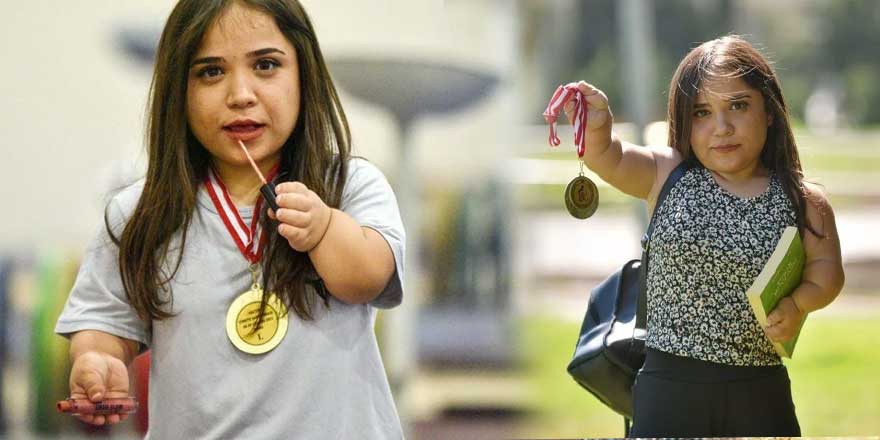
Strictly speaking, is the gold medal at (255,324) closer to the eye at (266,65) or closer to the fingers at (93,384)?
the fingers at (93,384)

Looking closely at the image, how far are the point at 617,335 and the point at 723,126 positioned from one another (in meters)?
0.33

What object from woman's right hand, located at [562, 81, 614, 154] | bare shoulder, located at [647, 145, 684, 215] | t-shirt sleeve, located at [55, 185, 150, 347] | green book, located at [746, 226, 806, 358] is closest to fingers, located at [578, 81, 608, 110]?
woman's right hand, located at [562, 81, 614, 154]

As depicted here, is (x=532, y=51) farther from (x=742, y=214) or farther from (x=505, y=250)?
(x=742, y=214)

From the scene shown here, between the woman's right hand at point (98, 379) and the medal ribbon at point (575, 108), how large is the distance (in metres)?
0.68

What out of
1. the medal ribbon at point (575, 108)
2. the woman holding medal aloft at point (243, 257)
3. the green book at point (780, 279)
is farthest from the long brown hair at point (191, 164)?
the green book at point (780, 279)

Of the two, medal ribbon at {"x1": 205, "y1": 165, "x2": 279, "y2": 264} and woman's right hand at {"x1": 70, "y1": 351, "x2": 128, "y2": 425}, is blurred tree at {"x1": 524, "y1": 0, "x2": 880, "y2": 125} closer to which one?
medal ribbon at {"x1": 205, "y1": 165, "x2": 279, "y2": 264}

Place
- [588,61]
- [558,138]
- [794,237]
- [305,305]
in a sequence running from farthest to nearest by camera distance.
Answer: [588,61] → [558,138] → [794,237] → [305,305]

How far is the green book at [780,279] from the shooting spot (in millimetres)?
1453

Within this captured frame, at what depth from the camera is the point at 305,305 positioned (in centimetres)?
129

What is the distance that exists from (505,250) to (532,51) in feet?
1.09

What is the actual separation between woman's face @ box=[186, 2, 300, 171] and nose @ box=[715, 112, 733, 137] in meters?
0.59

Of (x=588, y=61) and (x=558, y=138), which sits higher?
(x=588, y=61)

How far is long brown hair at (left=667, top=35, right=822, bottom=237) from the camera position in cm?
152

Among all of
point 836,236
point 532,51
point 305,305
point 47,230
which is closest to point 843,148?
Answer: point 836,236
